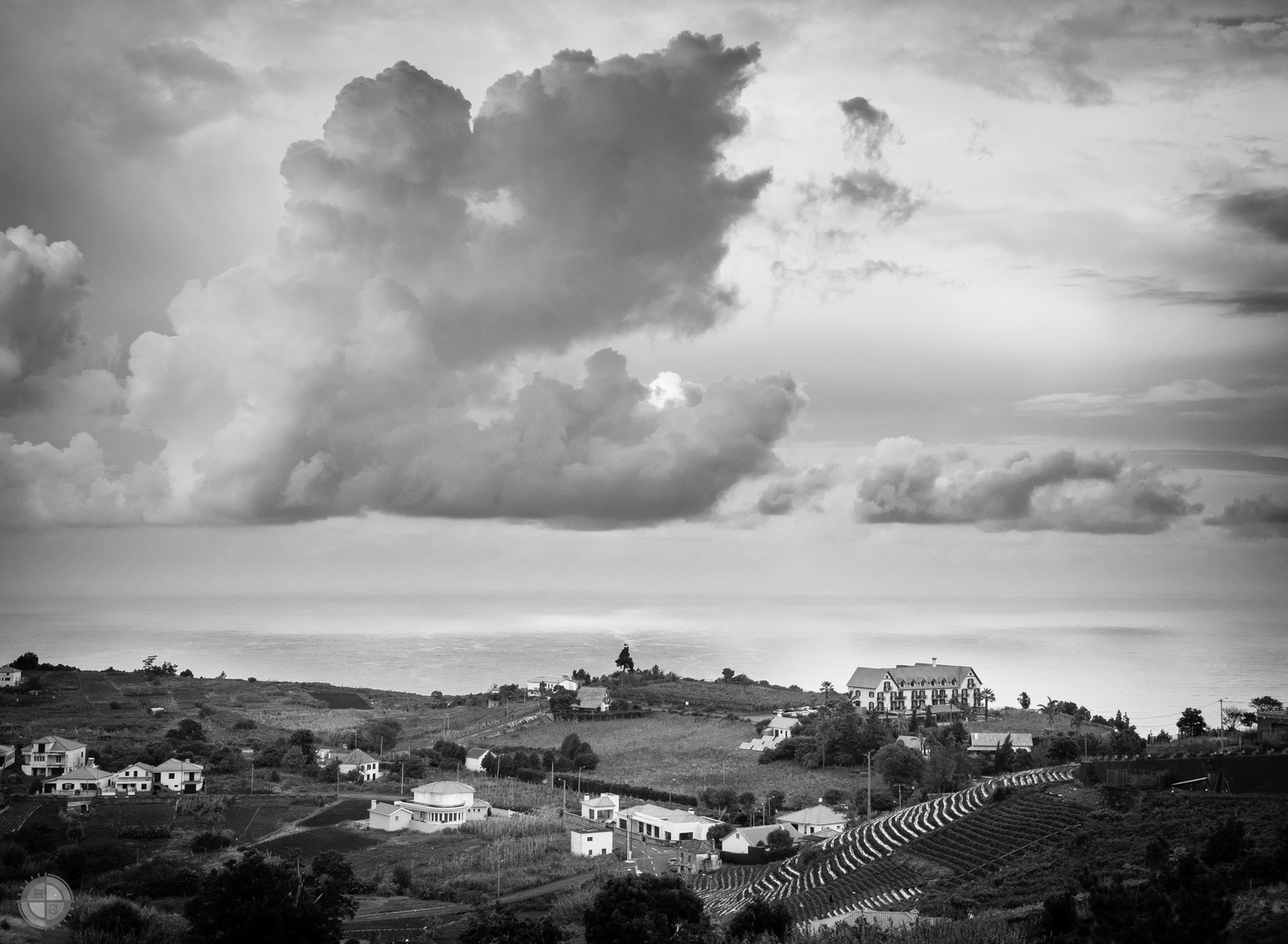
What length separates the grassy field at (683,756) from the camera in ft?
154

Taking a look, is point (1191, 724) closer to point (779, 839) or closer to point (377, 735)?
point (779, 839)

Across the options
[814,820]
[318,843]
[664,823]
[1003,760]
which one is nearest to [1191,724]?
[1003,760]

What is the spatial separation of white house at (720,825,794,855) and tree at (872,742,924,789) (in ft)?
28.2

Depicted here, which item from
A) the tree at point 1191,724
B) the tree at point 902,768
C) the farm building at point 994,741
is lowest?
the tree at point 902,768

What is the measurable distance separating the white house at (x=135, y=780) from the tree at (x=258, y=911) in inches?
930

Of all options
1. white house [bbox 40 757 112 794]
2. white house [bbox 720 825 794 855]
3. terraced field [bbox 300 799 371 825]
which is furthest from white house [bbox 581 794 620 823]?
white house [bbox 40 757 112 794]

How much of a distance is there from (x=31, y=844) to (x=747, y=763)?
30493 mm

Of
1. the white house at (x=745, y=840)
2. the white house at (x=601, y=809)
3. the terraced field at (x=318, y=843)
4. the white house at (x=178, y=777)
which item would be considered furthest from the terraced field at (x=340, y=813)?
the white house at (x=745, y=840)

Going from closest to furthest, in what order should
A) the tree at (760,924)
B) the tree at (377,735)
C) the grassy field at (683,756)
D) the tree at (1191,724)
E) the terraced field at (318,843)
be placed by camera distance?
1. the tree at (760,924)
2. the terraced field at (318,843)
3. the grassy field at (683,756)
4. the tree at (1191,724)
5. the tree at (377,735)

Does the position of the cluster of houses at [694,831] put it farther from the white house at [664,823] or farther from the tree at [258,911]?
the tree at [258,911]

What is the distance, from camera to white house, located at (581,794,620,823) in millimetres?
40812

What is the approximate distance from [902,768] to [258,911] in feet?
94.9

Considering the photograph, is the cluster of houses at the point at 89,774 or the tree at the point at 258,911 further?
the cluster of houses at the point at 89,774

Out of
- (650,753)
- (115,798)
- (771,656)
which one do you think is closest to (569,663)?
(771,656)
